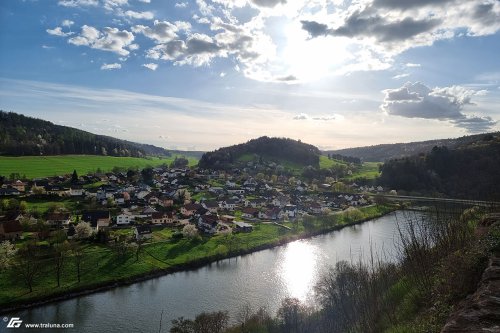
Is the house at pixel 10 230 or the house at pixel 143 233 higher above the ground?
the house at pixel 10 230

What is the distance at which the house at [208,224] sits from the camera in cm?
4472

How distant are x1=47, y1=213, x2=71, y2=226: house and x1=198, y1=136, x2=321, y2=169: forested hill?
6966 centimetres

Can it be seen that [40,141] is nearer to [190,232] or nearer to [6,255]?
[190,232]

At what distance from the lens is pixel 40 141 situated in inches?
4299

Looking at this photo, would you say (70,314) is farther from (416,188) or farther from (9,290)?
(416,188)

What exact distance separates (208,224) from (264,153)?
82861 millimetres

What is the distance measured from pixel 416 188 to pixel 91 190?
7077cm

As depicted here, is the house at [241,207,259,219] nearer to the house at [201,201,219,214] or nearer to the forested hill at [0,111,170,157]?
the house at [201,201,219,214]

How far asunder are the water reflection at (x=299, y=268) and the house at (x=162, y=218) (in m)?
17.7

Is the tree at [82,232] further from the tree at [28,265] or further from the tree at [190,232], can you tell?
the tree at [190,232]

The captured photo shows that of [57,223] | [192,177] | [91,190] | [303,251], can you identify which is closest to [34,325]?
[57,223]

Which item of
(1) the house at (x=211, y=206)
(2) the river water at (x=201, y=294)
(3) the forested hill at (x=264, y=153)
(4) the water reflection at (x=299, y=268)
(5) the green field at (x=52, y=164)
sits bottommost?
(2) the river water at (x=201, y=294)

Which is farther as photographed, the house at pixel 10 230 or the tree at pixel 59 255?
the house at pixel 10 230

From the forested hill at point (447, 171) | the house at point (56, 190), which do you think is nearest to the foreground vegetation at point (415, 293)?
the house at point (56, 190)
